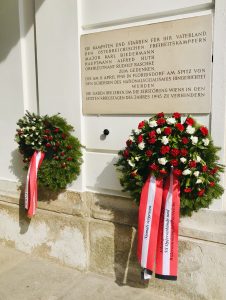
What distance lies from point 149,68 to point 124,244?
166cm

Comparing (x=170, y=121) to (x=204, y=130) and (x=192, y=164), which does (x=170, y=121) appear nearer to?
(x=204, y=130)

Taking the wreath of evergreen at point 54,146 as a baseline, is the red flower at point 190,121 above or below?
above

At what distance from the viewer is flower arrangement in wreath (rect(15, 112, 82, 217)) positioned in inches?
133

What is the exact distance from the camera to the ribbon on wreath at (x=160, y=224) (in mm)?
2684

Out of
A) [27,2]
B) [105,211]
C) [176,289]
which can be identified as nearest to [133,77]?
[105,211]

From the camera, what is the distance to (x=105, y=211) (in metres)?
3.34

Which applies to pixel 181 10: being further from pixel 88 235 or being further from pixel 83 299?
pixel 83 299

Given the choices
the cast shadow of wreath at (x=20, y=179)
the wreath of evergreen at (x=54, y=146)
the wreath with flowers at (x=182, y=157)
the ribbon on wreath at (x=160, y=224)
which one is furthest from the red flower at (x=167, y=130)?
the cast shadow of wreath at (x=20, y=179)

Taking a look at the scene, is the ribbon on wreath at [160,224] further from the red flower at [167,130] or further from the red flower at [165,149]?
the red flower at [167,130]

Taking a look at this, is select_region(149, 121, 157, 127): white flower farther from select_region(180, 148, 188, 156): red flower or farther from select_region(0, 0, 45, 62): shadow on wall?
select_region(0, 0, 45, 62): shadow on wall

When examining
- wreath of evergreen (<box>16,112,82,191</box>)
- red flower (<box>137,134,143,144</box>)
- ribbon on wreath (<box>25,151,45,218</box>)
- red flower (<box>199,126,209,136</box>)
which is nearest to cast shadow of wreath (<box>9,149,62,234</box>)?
ribbon on wreath (<box>25,151,45,218</box>)

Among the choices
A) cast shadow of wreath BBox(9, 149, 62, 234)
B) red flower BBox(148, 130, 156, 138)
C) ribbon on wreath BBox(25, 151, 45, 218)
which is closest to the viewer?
red flower BBox(148, 130, 156, 138)

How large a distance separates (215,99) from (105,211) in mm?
1494

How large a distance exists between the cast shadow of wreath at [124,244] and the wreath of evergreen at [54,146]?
357 mm
